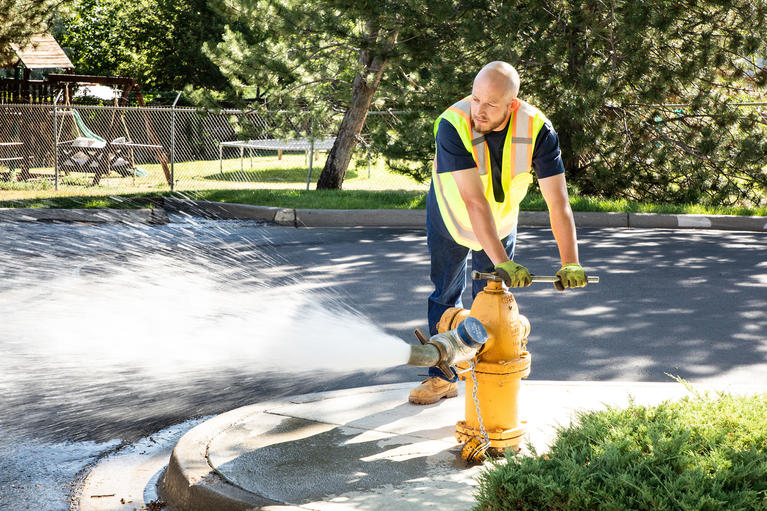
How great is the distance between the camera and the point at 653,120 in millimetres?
13266

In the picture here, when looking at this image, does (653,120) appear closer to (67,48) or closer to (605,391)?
(605,391)

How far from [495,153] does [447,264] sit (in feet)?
2.26

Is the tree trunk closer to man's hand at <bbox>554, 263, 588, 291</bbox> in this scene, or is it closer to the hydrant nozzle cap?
man's hand at <bbox>554, 263, 588, 291</bbox>

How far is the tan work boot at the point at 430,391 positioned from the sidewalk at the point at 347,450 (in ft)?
0.14

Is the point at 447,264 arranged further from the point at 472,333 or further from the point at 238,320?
the point at 238,320

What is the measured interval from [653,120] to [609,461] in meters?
11.7

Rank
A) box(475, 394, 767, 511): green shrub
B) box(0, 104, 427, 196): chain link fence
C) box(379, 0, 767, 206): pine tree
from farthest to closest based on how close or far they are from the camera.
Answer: box(0, 104, 427, 196): chain link fence → box(379, 0, 767, 206): pine tree → box(475, 394, 767, 511): green shrub

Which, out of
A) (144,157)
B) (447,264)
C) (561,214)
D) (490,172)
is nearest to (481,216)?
(490,172)

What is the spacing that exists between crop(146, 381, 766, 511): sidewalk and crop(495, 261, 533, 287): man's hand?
0.55 m

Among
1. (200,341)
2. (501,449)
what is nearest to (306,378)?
(200,341)

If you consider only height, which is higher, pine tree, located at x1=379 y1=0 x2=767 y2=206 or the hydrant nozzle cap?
pine tree, located at x1=379 y1=0 x2=767 y2=206

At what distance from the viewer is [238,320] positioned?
18.3ft

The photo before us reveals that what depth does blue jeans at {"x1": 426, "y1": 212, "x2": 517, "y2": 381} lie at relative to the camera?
4066mm

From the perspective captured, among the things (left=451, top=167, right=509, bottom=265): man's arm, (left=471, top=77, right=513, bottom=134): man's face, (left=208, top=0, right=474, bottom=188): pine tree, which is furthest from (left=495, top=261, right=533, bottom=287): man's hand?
(left=208, top=0, right=474, bottom=188): pine tree
